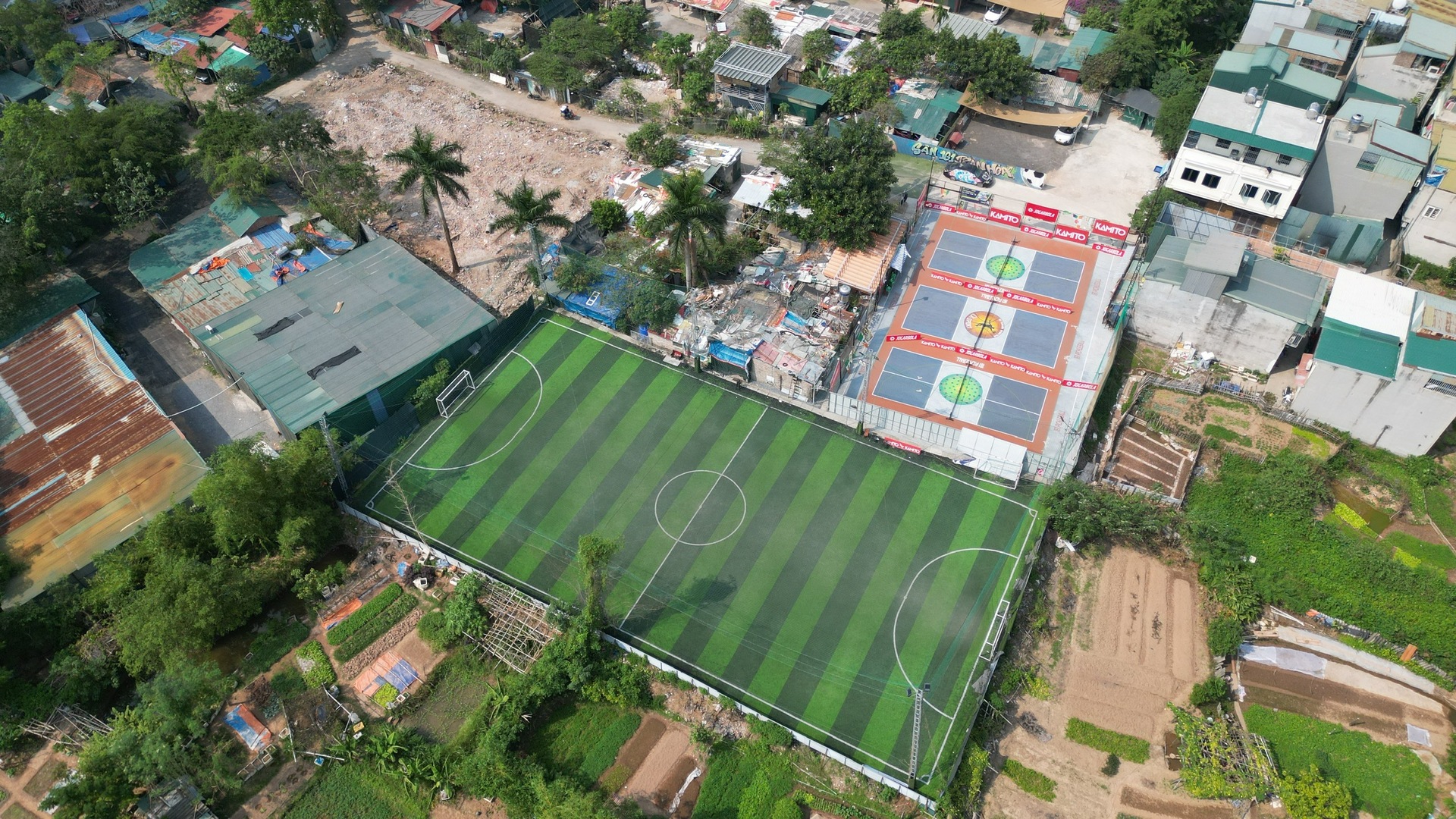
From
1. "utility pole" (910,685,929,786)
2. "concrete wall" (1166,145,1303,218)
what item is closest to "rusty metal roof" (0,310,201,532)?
"utility pole" (910,685,929,786)

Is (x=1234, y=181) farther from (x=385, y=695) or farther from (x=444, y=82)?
(x=444, y=82)

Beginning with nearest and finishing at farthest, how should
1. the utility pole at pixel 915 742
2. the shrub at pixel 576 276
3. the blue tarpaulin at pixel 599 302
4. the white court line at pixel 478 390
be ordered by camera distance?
the utility pole at pixel 915 742 → the white court line at pixel 478 390 → the blue tarpaulin at pixel 599 302 → the shrub at pixel 576 276

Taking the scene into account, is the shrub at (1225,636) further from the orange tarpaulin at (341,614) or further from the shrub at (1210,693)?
the orange tarpaulin at (341,614)

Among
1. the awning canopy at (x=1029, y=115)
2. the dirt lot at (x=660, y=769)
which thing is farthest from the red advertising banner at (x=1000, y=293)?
the dirt lot at (x=660, y=769)

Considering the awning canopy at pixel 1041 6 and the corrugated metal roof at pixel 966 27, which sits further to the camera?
the awning canopy at pixel 1041 6

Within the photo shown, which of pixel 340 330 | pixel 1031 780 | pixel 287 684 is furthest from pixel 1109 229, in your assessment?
pixel 287 684

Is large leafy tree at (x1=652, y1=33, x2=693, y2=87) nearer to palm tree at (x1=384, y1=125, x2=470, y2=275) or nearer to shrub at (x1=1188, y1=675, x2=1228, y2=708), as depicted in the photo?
palm tree at (x1=384, y1=125, x2=470, y2=275)
